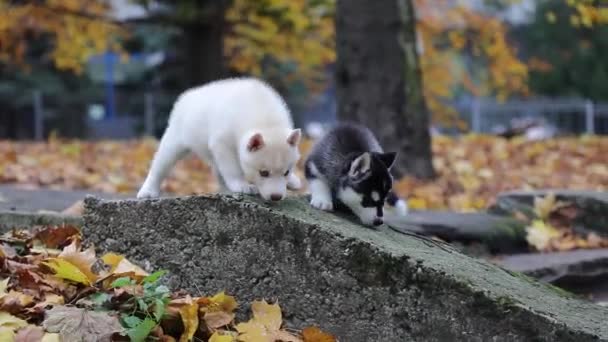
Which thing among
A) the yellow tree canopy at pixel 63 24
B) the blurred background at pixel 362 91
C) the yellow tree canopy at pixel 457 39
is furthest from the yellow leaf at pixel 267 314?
the yellow tree canopy at pixel 457 39

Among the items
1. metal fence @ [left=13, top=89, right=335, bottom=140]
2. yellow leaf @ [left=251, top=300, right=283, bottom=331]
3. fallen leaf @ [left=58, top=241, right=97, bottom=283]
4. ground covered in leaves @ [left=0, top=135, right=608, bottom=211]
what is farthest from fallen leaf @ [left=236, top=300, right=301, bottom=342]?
metal fence @ [left=13, top=89, right=335, bottom=140]

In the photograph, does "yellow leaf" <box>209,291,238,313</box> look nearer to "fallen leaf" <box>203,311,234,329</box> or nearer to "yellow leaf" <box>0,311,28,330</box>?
"fallen leaf" <box>203,311,234,329</box>

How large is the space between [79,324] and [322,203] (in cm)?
148

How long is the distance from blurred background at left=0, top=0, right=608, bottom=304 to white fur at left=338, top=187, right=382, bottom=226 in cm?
191

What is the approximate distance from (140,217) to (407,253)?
48.2 inches

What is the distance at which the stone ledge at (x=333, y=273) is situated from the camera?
12.4ft

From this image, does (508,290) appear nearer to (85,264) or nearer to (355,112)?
(85,264)

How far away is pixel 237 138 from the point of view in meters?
4.38

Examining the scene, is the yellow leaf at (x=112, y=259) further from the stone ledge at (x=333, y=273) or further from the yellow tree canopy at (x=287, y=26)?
the yellow tree canopy at (x=287, y=26)

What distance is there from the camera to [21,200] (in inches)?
241

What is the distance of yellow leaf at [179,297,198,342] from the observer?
3637mm

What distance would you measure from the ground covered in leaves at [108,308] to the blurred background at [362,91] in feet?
6.86

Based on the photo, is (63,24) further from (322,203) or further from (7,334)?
(7,334)

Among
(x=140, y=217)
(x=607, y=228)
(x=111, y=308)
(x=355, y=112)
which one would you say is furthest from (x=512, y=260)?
(x=355, y=112)
